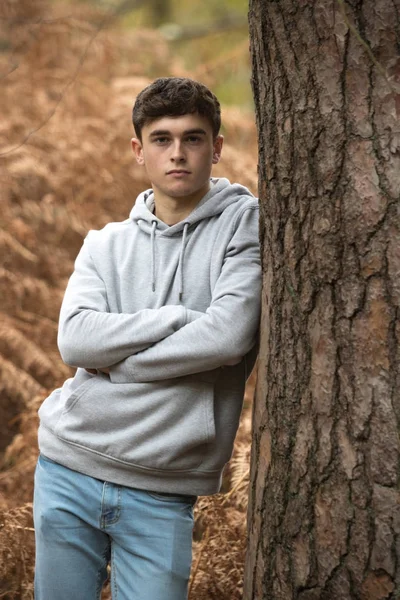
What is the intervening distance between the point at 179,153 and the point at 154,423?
0.90m

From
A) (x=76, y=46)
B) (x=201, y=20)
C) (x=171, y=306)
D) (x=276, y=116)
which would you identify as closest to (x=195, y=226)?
(x=171, y=306)

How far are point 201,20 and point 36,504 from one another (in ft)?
48.5

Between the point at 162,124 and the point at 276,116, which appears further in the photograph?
the point at 162,124

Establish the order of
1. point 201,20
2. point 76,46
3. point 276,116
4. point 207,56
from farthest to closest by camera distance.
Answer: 1. point 201,20
2. point 207,56
3. point 76,46
4. point 276,116

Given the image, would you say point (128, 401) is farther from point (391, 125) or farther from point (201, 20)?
point (201, 20)

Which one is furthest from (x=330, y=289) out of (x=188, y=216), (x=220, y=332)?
A: (x=188, y=216)

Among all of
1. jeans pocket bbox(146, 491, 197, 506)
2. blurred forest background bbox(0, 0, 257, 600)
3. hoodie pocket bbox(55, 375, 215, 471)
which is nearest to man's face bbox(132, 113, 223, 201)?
hoodie pocket bbox(55, 375, 215, 471)

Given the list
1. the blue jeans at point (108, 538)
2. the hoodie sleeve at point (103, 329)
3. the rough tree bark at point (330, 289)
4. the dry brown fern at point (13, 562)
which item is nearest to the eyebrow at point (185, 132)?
the rough tree bark at point (330, 289)

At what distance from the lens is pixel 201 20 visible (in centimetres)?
1559

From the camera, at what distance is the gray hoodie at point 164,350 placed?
229 centimetres

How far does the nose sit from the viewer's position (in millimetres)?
2402

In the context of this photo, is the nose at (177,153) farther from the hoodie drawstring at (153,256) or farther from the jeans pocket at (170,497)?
the jeans pocket at (170,497)

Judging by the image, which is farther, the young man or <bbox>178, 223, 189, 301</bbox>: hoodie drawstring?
<bbox>178, 223, 189, 301</bbox>: hoodie drawstring

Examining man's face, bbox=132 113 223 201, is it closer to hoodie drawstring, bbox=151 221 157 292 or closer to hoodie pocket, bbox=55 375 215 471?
hoodie drawstring, bbox=151 221 157 292
